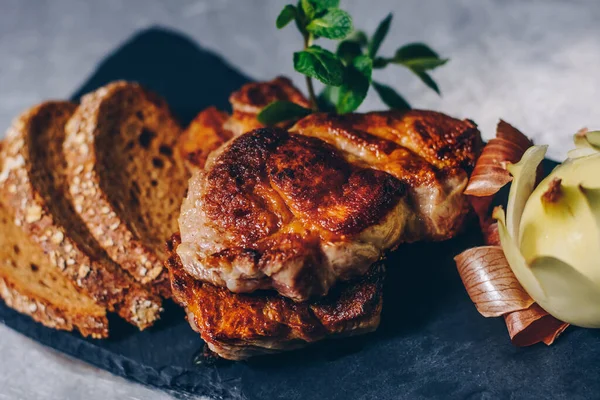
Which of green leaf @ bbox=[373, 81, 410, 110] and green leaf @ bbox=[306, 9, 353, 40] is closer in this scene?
green leaf @ bbox=[306, 9, 353, 40]

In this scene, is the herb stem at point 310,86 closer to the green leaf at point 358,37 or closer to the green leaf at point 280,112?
the green leaf at point 280,112

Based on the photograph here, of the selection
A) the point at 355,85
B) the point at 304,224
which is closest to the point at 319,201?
the point at 304,224

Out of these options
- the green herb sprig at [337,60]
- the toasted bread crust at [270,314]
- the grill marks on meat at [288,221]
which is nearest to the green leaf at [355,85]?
the green herb sprig at [337,60]

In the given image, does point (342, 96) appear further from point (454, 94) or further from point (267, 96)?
point (454, 94)

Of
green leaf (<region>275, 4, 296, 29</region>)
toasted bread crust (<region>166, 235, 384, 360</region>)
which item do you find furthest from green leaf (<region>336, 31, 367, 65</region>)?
toasted bread crust (<region>166, 235, 384, 360</region>)

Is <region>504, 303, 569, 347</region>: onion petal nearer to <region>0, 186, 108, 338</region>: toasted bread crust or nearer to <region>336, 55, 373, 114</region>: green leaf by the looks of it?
<region>336, 55, 373, 114</region>: green leaf

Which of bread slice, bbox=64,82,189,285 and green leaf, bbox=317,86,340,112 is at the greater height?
green leaf, bbox=317,86,340,112
